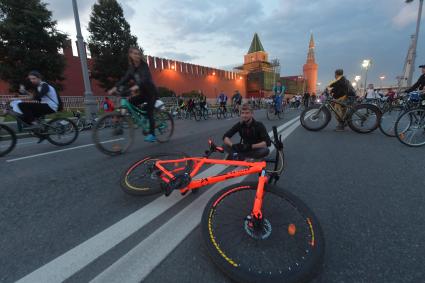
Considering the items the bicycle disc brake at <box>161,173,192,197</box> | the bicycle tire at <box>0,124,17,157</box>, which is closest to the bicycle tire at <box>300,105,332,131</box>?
the bicycle disc brake at <box>161,173,192,197</box>

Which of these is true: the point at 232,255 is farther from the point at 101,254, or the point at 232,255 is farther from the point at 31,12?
the point at 31,12

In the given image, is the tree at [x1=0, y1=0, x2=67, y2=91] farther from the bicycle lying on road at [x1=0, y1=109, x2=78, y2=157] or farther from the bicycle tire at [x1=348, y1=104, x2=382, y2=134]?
the bicycle tire at [x1=348, y1=104, x2=382, y2=134]

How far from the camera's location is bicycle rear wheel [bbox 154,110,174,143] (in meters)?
5.21

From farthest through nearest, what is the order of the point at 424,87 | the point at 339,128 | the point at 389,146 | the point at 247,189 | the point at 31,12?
the point at 31,12 < the point at 339,128 < the point at 424,87 < the point at 389,146 < the point at 247,189

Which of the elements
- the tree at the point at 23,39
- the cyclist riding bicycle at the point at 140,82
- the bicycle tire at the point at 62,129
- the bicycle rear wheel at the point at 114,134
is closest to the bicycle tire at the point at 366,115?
the cyclist riding bicycle at the point at 140,82

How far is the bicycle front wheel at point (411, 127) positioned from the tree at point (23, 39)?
2211 centimetres

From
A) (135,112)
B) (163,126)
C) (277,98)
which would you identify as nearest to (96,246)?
(135,112)

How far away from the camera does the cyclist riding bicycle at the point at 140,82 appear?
427 centimetres

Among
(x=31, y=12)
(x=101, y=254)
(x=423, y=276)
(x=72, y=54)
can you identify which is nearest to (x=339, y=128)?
(x=423, y=276)

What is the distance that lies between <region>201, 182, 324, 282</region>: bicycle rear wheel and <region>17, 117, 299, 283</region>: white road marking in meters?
0.42

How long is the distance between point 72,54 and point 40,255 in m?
30.8

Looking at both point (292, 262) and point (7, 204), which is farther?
point (7, 204)

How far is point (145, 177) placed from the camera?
2.39m

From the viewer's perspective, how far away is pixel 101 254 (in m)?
1.46
